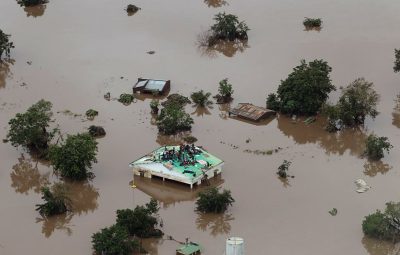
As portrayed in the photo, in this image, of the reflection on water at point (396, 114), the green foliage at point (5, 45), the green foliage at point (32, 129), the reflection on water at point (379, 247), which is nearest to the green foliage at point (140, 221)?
the green foliage at point (32, 129)

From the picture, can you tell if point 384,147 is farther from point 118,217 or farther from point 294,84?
point 118,217

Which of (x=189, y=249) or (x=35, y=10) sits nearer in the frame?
(x=189, y=249)

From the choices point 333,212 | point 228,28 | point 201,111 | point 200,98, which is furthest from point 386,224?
point 228,28

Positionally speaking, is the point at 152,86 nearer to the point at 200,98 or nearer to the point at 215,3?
the point at 200,98

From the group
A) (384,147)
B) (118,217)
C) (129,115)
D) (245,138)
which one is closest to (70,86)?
(129,115)

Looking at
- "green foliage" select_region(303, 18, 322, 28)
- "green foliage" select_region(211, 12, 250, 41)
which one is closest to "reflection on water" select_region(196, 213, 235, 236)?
"green foliage" select_region(211, 12, 250, 41)

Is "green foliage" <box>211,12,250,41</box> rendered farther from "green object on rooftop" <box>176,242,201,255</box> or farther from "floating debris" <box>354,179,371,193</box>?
"green object on rooftop" <box>176,242,201,255</box>
